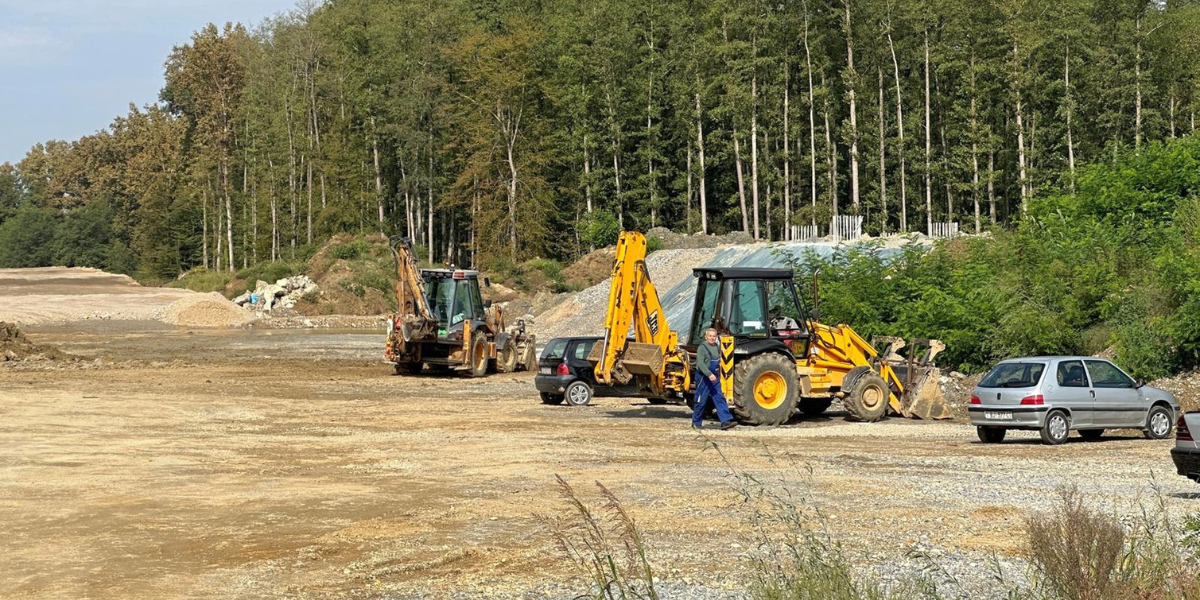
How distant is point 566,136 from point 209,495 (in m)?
67.9

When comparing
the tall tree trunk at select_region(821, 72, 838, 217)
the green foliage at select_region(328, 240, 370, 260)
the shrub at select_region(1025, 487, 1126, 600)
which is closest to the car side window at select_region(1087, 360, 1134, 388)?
the shrub at select_region(1025, 487, 1126, 600)

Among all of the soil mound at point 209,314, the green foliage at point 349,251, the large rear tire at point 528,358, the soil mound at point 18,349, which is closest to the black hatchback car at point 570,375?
the large rear tire at point 528,358

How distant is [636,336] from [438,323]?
13457 millimetres

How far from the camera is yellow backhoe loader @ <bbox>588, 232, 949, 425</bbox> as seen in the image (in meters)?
23.6

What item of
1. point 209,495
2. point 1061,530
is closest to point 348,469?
point 209,495

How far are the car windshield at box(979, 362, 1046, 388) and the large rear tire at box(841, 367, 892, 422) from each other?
3383 mm

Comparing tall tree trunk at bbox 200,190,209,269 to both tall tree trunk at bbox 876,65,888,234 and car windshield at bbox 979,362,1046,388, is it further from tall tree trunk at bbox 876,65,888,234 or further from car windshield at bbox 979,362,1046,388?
car windshield at bbox 979,362,1046,388

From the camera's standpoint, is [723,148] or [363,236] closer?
[723,148]

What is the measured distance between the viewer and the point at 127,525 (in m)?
13.9

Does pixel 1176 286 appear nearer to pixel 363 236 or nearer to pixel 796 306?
pixel 796 306

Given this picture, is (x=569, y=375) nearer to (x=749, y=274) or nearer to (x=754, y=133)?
(x=749, y=274)

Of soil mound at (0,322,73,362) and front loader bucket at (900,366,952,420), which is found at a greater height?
soil mound at (0,322,73,362)

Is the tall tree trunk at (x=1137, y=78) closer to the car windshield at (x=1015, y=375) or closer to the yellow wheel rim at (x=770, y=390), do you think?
the yellow wheel rim at (x=770, y=390)

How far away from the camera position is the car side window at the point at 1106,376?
2138 cm
